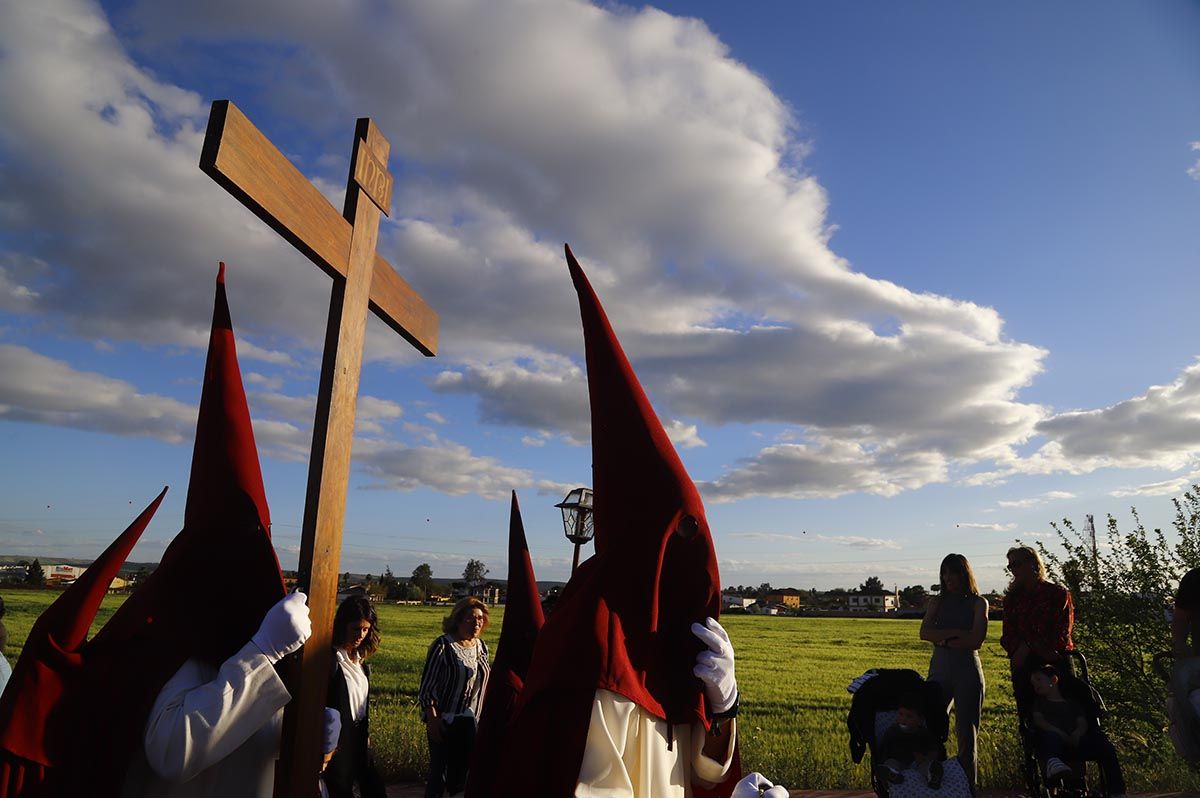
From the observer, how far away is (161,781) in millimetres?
2133

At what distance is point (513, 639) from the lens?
3.28m

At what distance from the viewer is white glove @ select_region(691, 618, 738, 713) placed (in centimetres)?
209

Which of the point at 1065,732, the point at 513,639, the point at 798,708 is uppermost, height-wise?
the point at 513,639

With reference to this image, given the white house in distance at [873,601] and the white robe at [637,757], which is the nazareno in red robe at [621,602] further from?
the white house in distance at [873,601]

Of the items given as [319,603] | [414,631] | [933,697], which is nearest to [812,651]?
[414,631]

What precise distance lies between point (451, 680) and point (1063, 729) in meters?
4.19

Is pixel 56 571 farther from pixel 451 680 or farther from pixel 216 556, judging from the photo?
pixel 216 556

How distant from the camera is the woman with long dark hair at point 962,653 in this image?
5.89 m

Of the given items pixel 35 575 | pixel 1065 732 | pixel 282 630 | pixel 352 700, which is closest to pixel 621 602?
pixel 282 630

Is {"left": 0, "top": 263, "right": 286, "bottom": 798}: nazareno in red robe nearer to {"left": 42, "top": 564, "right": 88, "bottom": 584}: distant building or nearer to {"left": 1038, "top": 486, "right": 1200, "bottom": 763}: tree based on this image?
{"left": 1038, "top": 486, "right": 1200, "bottom": 763}: tree

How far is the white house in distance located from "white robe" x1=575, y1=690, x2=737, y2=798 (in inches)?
3330

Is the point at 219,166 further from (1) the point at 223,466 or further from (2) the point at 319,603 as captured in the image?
(2) the point at 319,603

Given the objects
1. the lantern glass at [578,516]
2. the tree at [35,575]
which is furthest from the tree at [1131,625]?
the tree at [35,575]

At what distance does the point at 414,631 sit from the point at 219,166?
29.9m
